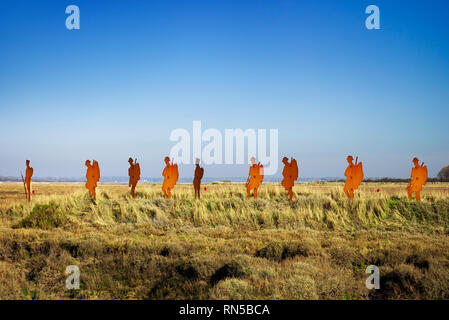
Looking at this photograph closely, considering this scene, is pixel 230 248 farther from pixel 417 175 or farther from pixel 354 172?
pixel 417 175

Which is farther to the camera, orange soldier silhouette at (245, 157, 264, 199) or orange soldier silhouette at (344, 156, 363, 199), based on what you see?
orange soldier silhouette at (245, 157, 264, 199)

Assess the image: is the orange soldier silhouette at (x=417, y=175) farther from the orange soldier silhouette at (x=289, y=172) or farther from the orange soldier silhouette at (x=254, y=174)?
the orange soldier silhouette at (x=254, y=174)

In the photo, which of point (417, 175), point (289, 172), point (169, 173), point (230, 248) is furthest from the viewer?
point (169, 173)

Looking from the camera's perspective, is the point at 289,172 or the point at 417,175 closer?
the point at 417,175

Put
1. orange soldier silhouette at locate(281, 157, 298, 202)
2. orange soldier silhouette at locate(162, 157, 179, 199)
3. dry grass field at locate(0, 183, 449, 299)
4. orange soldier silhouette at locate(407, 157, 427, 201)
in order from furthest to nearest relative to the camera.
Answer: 1. orange soldier silhouette at locate(162, 157, 179, 199)
2. orange soldier silhouette at locate(281, 157, 298, 202)
3. orange soldier silhouette at locate(407, 157, 427, 201)
4. dry grass field at locate(0, 183, 449, 299)

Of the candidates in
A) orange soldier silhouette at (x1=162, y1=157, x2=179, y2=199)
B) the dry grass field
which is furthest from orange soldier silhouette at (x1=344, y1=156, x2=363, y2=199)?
orange soldier silhouette at (x1=162, y1=157, x2=179, y2=199)

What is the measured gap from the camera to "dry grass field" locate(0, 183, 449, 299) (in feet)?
23.6

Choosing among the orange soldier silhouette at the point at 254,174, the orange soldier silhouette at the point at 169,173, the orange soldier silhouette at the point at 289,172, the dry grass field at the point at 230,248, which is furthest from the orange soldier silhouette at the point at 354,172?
the orange soldier silhouette at the point at 169,173

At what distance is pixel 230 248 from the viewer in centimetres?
1002

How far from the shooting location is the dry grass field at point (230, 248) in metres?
7.19

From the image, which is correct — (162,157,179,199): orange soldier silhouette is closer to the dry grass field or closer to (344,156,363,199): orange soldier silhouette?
the dry grass field

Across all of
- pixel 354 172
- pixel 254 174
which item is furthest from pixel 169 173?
pixel 354 172
